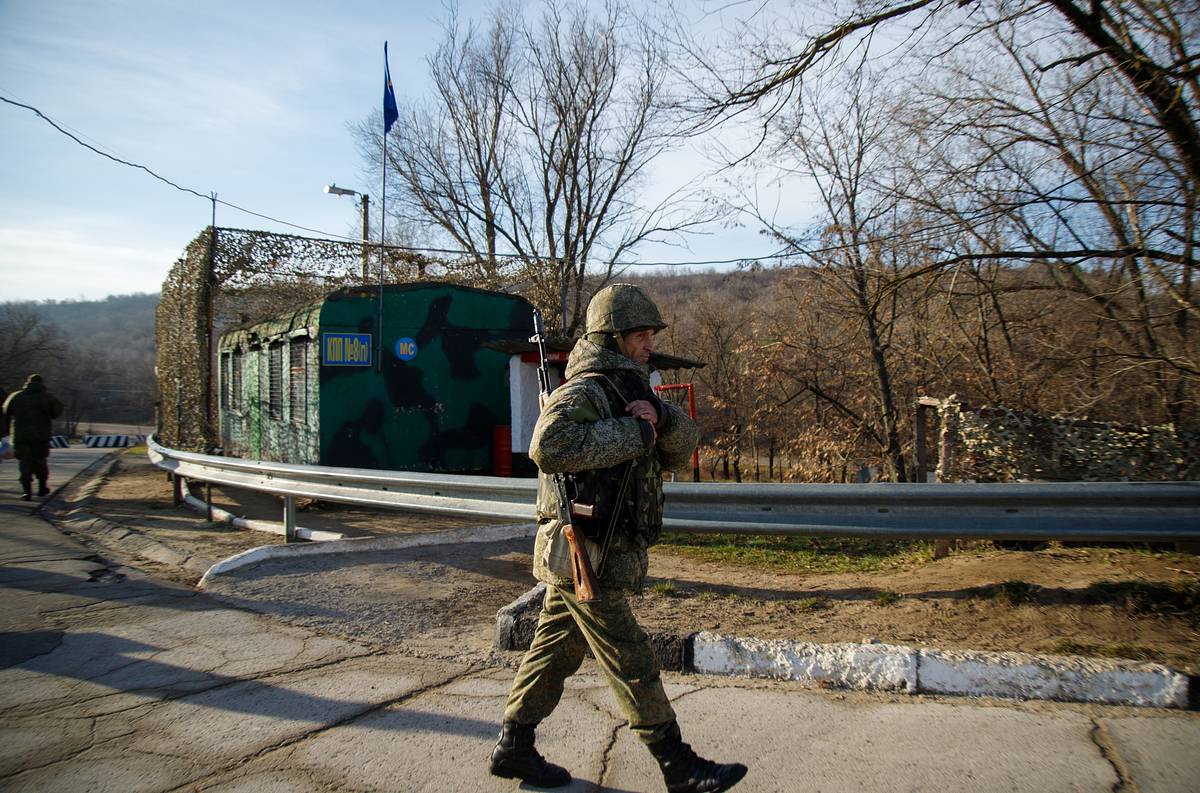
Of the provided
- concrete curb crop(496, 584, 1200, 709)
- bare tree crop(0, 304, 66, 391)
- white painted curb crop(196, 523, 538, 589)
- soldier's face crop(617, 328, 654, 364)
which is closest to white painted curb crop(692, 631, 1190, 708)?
concrete curb crop(496, 584, 1200, 709)

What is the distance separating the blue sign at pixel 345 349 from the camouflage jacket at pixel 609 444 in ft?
26.9

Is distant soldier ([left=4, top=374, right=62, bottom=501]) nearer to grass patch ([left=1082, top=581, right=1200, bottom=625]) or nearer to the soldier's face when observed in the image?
the soldier's face

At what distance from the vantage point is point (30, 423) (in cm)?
1174

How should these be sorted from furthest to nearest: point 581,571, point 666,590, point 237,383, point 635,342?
point 237,383 → point 666,590 → point 635,342 → point 581,571

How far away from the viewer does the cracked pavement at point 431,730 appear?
2912 mm

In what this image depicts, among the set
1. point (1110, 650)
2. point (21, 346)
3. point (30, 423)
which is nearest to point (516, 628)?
point (1110, 650)

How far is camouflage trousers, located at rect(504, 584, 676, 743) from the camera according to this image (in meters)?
2.85

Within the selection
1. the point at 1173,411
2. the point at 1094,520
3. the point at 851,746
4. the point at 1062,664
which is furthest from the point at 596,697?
the point at 1173,411

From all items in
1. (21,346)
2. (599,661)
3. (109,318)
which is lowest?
(599,661)

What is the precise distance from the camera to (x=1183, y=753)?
2.93 m

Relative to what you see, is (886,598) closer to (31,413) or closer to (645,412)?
(645,412)

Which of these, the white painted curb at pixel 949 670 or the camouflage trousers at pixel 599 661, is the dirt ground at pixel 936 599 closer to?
the white painted curb at pixel 949 670

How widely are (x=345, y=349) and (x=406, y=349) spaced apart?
92 centimetres

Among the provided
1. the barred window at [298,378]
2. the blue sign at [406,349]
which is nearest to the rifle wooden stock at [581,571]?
the blue sign at [406,349]
